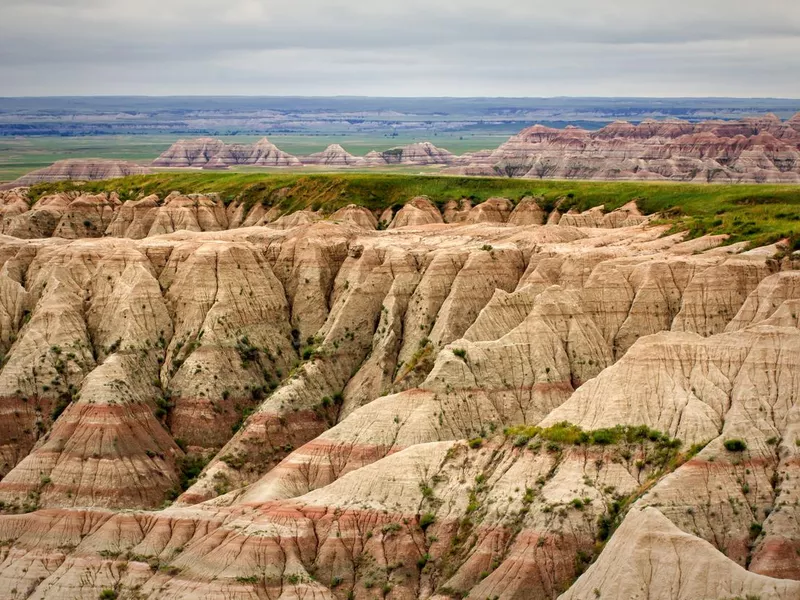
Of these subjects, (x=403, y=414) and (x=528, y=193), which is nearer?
(x=403, y=414)

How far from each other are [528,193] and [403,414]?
6985cm

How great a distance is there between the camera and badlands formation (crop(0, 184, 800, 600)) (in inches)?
3282

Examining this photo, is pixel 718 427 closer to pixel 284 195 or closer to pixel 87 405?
pixel 87 405

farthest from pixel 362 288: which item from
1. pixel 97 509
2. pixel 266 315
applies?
pixel 97 509

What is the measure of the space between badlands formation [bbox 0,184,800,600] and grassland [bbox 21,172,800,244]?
A: 4940 mm

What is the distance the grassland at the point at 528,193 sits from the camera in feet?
432

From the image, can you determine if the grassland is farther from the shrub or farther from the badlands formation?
the shrub

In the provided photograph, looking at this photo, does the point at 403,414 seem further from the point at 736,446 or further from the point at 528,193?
the point at 528,193

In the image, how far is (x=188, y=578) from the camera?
89438 mm

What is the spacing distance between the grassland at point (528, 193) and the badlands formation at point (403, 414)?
4940 mm

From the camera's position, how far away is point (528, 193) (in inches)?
6688

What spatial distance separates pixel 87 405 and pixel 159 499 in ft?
30.9

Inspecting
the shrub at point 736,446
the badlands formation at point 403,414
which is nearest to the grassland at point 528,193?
the badlands formation at point 403,414

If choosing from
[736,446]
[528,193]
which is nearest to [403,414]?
[736,446]
